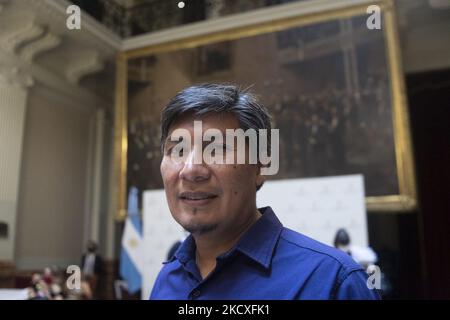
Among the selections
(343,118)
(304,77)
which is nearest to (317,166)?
(343,118)

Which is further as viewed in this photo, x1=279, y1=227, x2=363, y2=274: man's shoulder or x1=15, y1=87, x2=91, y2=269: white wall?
x1=15, y1=87, x2=91, y2=269: white wall

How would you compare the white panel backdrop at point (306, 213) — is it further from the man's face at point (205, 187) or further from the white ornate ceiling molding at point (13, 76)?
the white ornate ceiling molding at point (13, 76)

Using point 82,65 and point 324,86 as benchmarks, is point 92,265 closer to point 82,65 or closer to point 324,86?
point 82,65

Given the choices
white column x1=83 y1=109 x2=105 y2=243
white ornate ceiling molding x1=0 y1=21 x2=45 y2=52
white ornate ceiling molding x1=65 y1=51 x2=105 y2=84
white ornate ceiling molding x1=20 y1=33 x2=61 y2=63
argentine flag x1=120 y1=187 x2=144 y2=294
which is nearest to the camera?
white ornate ceiling molding x1=0 y1=21 x2=45 y2=52

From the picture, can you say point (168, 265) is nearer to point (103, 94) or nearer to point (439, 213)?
point (103, 94)

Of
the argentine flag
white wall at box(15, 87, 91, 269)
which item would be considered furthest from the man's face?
white wall at box(15, 87, 91, 269)

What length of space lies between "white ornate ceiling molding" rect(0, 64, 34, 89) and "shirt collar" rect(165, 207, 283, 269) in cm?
294

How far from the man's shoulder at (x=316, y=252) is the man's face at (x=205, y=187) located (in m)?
0.14

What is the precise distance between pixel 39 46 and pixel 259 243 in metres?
3.82

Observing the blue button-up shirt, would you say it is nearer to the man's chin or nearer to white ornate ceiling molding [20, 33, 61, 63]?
the man's chin

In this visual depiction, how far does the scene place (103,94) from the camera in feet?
16.2

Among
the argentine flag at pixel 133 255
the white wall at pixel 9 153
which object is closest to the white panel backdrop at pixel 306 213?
the argentine flag at pixel 133 255

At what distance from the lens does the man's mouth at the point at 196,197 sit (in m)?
1.06

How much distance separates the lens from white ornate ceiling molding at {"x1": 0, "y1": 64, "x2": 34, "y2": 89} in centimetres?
357
